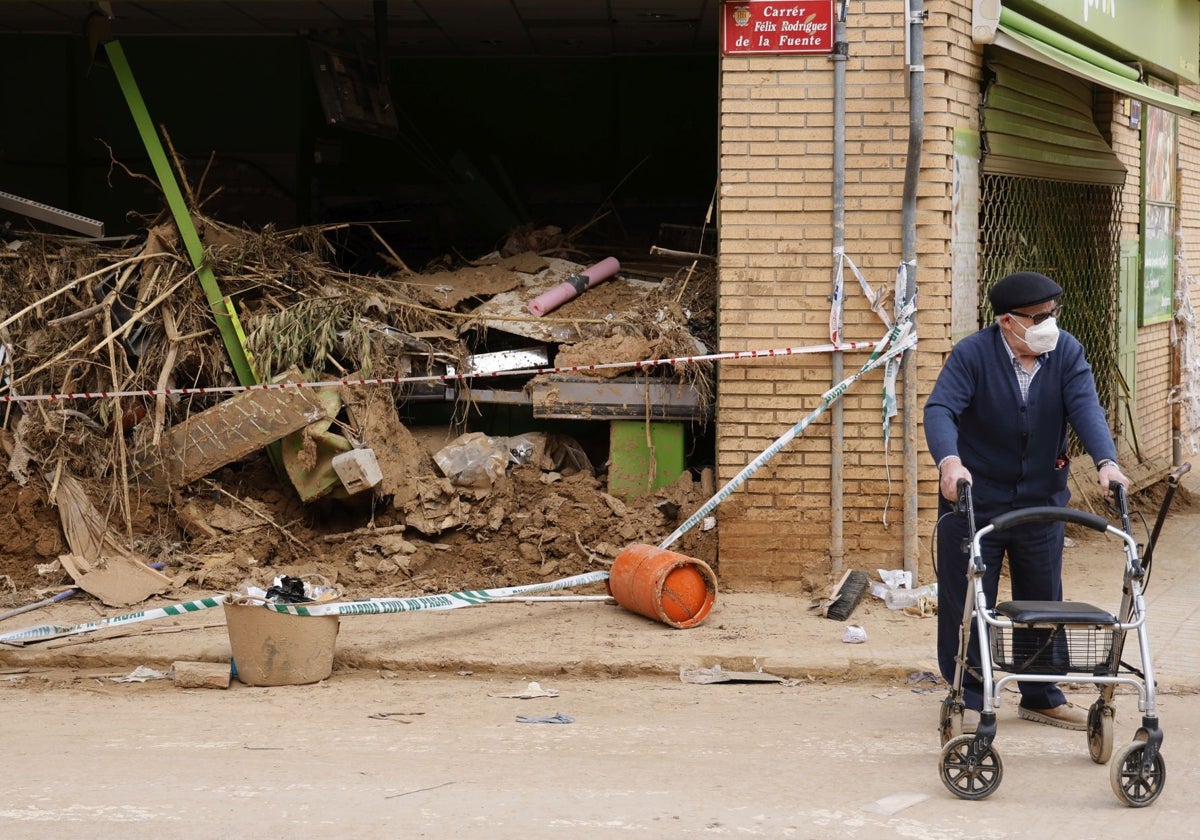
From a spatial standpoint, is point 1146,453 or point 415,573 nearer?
point 415,573

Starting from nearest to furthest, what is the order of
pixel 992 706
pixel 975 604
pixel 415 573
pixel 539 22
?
1. pixel 992 706
2. pixel 975 604
3. pixel 415 573
4. pixel 539 22

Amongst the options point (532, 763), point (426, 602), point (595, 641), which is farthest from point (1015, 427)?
point (426, 602)

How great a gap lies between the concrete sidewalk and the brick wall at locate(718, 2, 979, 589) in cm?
45

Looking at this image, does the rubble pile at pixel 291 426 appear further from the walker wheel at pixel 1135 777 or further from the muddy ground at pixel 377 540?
the walker wheel at pixel 1135 777

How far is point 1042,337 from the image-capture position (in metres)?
5.41

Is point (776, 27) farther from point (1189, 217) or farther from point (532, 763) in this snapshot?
point (1189, 217)

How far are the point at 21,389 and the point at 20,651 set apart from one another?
2147 millimetres

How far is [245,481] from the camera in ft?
30.1

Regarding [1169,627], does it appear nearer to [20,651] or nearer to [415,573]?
[415,573]

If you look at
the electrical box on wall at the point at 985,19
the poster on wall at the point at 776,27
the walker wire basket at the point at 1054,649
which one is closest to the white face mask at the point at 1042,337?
the walker wire basket at the point at 1054,649

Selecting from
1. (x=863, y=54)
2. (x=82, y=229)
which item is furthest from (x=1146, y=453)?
(x=82, y=229)

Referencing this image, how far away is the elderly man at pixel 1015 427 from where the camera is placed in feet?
17.8

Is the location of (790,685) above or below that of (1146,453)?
below

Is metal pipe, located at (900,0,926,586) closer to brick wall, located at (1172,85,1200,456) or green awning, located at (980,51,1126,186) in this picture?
green awning, located at (980,51,1126,186)
